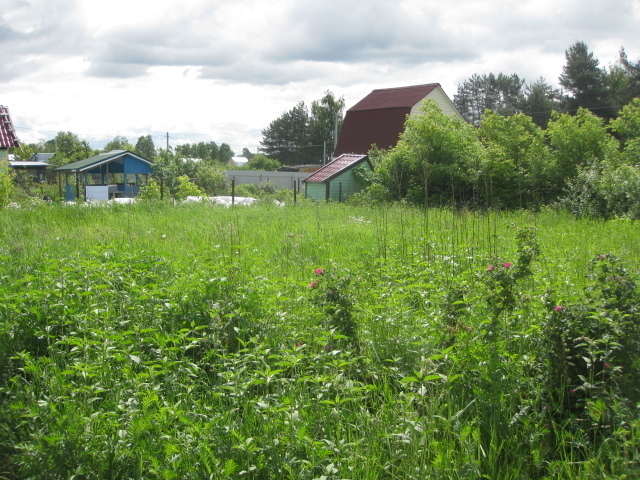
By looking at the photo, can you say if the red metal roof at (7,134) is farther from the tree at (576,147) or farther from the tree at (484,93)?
the tree at (484,93)

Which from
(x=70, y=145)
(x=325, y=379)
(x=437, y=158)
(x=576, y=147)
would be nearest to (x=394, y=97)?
(x=437, y=158)

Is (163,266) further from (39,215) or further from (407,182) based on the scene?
(407,182)

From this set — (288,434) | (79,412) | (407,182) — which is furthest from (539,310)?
(407,182)

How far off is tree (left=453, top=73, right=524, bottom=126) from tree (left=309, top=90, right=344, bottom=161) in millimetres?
14881

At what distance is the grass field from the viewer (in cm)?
296

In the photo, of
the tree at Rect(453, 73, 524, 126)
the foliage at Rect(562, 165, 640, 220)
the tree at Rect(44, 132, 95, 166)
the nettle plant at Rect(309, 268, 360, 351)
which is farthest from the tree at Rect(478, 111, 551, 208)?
the tree at Rect(44, 132, 95, 166)

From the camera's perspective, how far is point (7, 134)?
79.5 feet

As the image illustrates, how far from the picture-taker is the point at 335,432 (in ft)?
10.7

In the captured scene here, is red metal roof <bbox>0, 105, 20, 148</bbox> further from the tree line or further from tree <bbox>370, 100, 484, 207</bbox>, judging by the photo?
the tree line

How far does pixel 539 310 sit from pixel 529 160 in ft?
51.6

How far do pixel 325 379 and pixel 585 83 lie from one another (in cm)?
4703

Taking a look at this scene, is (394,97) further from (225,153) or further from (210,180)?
(225,153)

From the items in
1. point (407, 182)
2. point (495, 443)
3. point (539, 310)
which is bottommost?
point (495, 443)

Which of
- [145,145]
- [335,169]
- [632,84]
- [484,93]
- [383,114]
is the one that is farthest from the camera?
[145,145]
